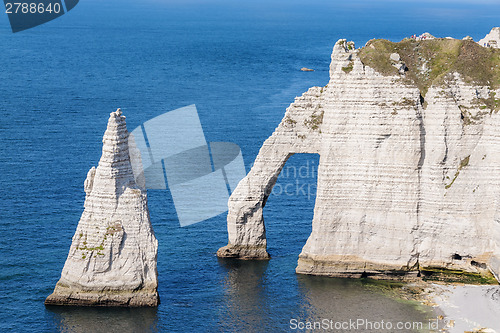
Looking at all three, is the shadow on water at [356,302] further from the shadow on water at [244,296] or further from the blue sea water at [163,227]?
the shadow on water at [244,296]

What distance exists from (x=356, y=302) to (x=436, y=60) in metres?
17.6

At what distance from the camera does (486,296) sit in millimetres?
58125

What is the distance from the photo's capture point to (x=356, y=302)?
5838cm

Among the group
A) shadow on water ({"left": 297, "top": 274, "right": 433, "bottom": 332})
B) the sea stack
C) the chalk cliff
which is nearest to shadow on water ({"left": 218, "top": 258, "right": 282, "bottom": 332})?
shadow on water ({"left": 297, "top": 274, "right": 433, "bottom": 332})

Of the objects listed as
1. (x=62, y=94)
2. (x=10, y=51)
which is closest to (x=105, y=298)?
(x=62, y=94)

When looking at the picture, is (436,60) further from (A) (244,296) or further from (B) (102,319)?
(B) (102,319)

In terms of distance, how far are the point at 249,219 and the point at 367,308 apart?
1184 cm

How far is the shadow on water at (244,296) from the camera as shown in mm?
55000

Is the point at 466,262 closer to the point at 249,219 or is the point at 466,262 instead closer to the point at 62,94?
the point at 249,219

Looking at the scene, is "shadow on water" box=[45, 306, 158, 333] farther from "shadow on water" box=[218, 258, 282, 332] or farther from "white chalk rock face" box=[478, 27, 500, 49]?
"white chalk rock face" box=[478, 27, 500, 49]

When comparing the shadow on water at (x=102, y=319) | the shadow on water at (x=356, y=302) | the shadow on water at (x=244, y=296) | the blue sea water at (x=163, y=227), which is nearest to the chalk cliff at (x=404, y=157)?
the shadow on water at (x=356, y=302)

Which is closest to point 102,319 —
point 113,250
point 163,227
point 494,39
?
point 113,250

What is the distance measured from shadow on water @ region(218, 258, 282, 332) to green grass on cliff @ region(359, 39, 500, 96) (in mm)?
16489

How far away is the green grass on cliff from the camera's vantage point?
61125 millimetres
